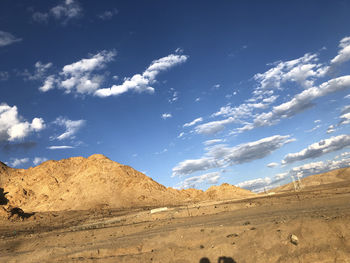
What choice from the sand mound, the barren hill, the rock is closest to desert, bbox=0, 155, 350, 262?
the rock

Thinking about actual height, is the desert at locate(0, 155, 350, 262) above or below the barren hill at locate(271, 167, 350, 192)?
above

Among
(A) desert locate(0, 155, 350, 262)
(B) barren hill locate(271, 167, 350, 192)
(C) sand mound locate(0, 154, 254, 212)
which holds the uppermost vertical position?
(C) sand mound locate(0, 154, 254, 212)

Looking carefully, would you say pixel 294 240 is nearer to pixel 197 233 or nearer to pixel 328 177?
pixel 197 233

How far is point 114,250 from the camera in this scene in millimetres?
16297

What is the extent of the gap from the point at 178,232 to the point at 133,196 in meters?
62.1

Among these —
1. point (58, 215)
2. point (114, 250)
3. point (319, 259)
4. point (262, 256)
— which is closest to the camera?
point (319, 259)

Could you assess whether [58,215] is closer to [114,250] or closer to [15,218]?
[15,218]

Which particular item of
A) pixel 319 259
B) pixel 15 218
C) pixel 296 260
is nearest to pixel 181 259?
pixel 296 260

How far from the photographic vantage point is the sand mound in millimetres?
73875

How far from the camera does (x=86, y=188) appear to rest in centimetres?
7806

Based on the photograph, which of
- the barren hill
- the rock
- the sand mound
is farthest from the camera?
the barren hill

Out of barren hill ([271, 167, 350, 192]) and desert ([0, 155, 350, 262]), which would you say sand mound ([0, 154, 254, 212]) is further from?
barren hill ([271, 167, 350, 192])

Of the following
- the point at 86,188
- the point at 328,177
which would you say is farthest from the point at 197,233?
the point at 328,177

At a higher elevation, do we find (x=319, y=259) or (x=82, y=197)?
(x=82, y=197)
